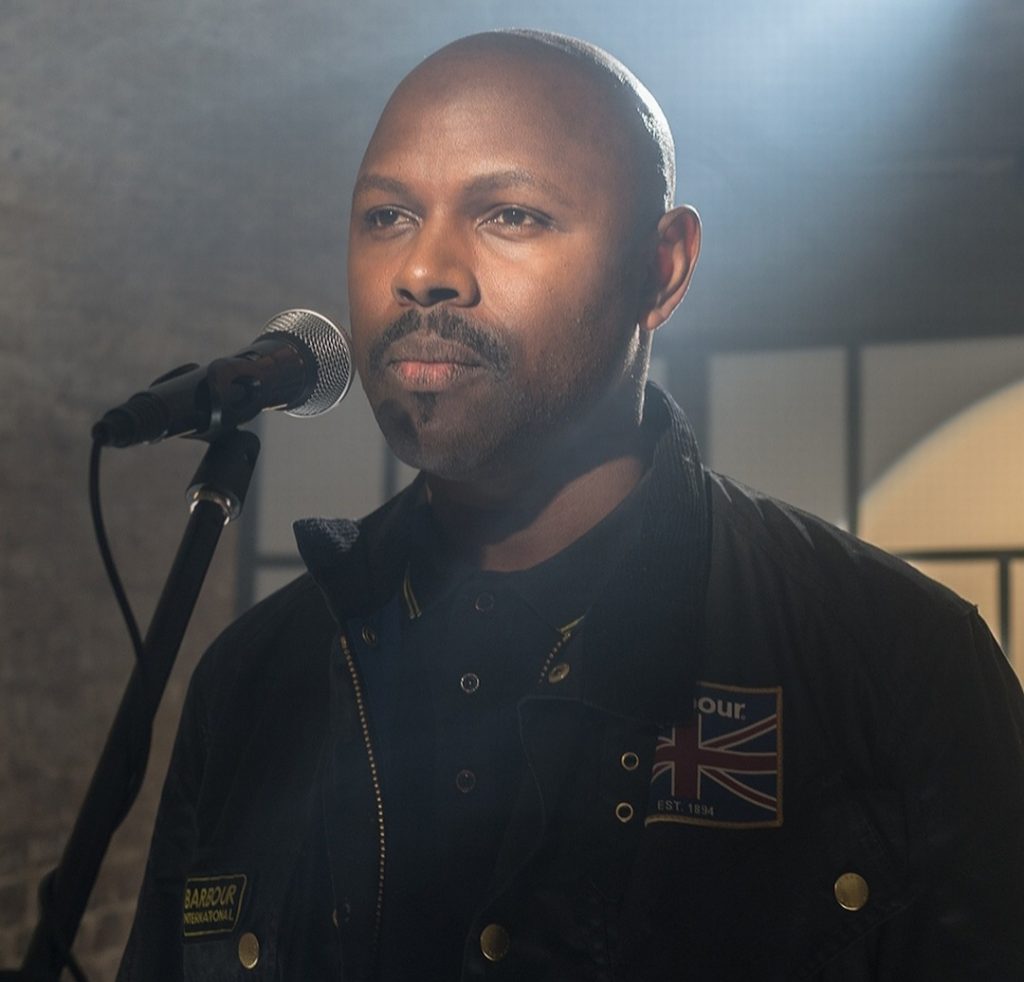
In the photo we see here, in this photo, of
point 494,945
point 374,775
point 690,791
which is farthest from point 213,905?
point 690,791

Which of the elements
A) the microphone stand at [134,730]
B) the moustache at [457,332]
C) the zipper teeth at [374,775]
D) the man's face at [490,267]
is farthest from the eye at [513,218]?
the zipper teeth at [374,775]

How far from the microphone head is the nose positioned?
0.08m

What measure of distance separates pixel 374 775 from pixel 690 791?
31cm

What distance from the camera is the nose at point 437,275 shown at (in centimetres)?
129

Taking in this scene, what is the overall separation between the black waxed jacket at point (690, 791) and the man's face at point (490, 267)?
162 millimetres

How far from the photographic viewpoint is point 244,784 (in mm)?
1450

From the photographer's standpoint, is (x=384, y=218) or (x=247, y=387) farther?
(x=384, y=218)

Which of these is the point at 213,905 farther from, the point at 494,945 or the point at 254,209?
the point at 254,209

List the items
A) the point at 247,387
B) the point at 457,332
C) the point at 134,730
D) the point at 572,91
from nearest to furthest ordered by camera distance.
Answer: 1. the point at 134,730
2. the point at 247,387
3. the point at 457,332
4. the point at 572,91

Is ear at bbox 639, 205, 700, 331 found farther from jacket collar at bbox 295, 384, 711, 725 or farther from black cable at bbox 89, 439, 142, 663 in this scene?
black cable at bbox 89, 439, 142, 663

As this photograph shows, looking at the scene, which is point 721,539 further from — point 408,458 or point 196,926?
point 196,926

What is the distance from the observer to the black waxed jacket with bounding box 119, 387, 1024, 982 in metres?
1.21

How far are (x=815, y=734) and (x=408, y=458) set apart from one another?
0.45 m

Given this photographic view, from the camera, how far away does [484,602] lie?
1.42 m
